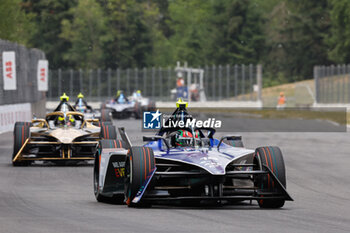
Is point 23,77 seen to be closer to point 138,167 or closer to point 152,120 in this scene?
point 152,120

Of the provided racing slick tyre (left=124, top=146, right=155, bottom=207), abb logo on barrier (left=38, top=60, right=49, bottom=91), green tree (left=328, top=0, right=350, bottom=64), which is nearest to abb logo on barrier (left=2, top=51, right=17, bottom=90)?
abb logo on barrier (left=38, top=60, right=49, bottom=91)

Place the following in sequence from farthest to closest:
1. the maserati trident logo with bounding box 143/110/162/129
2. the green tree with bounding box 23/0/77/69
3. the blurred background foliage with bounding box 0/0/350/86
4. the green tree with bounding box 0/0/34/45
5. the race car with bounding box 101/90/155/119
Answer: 1. the green tree with bounding box 23/0/77/69
2. the blurred background foliage with bounding box 0/0/350/86
3. the green tree with bounding box 0/0/34/45
4. the race car with bounding box 101/90/155/119
5. the maserati trident logo with bounding box 143/110/162/129

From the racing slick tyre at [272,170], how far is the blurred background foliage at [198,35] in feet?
242

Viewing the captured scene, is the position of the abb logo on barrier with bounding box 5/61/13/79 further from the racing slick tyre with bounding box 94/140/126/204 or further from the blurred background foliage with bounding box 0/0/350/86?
the blurred background foliage with bounding box 0/0/350/86

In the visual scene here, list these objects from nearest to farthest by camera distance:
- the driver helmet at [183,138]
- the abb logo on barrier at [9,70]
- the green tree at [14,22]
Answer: the driver helmet at [183,138], the abb logo on barrier at [9,70], the green tree at [14,22]

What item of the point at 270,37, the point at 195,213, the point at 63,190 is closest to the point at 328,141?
the point at 63,190

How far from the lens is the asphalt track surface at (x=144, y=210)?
9.68 metres

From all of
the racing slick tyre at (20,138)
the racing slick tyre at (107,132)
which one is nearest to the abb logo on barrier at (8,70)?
the racing slick tyre at (107,132)

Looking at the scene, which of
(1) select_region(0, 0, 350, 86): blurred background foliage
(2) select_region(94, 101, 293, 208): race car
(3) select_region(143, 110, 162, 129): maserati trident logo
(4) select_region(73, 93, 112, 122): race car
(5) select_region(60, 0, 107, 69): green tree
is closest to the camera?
(2) select_region(94, 101, 293, 208): race car

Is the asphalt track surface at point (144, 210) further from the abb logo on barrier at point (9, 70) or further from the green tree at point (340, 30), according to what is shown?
the green tree at point (340, 30)

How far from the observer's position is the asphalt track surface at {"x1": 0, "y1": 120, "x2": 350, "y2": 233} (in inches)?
381

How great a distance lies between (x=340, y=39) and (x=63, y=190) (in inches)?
3134

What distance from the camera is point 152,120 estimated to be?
13109 mm

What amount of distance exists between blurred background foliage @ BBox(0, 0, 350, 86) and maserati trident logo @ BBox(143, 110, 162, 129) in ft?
235
